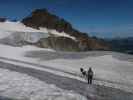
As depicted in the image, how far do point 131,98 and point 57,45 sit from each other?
59680mm

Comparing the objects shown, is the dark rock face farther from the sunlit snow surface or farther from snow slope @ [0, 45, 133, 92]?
the sunlit snow surface

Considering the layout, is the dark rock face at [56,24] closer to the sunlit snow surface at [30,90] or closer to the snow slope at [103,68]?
the snow slope at [103,68]

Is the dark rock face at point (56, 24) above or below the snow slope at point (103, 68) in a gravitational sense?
above

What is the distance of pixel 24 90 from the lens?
20375mm

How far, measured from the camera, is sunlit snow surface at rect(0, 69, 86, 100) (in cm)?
1887

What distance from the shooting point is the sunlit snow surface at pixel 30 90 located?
743 inches

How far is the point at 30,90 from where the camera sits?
802 inches

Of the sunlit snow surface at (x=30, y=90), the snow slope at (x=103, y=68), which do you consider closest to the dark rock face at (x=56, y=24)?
the snow slope at (x=103, y=68)

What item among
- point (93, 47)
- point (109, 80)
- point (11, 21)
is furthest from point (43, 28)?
point (109, 80)

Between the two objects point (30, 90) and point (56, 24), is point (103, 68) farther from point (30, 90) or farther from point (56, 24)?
point (56, 24)

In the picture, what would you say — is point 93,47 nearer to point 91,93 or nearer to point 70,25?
point 70,25

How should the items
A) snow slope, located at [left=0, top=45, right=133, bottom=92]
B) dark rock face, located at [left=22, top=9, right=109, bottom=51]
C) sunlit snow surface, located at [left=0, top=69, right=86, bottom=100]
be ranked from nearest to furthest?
1. sunlit snow surface, located at [left=0, top=69, right=86, bottom=100]
2. snow slope, located at [left=0, top=45, right=133, bottom=92]
3. dark rock face, located at [left=22, top=9, right=109, bottom=51]

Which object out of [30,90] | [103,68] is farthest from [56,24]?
[30,90]

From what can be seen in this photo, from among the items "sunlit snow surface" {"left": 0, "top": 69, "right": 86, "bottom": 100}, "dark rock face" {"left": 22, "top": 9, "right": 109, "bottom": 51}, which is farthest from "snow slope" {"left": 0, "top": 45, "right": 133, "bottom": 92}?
"dark rock face" {"left": 22, "top": 9, "right": 109, "bottom": 51}
